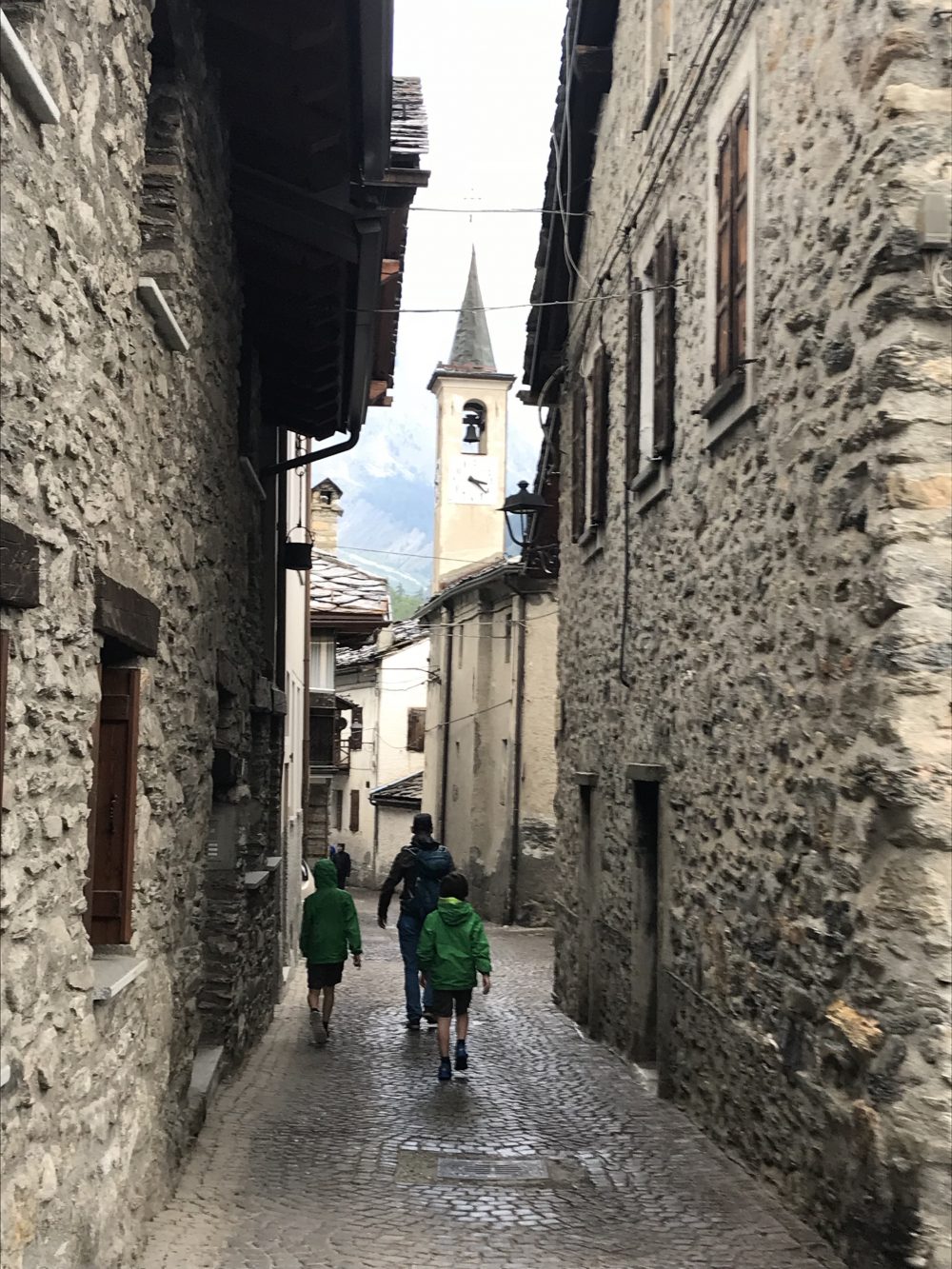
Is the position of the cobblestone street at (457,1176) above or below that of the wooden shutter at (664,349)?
below

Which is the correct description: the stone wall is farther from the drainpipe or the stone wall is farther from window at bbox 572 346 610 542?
the drainpipe

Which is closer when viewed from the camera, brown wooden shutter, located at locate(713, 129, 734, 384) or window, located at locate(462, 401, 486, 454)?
brown wooden shutter, located at locate(713, 129, 734, 384)

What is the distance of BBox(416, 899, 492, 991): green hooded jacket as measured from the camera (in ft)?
28.2

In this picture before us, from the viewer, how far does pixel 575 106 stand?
38.8 ft

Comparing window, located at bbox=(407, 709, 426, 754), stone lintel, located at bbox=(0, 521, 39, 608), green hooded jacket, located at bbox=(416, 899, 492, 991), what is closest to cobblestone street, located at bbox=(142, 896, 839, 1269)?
green hooded jacket, located at bbox=(416, 899, 492, 991)

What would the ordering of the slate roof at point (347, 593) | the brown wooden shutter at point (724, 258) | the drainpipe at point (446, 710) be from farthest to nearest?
the drainpipe at point (446, 710)
the slate roof at point (347, 593)
the brown wooden shutter at point (724, 258)

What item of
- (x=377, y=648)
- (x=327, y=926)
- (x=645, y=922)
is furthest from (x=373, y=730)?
(x=645, y=922)

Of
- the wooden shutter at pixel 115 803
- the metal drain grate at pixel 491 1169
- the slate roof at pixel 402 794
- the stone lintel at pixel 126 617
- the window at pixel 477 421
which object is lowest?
the metal drain grate at pixel 491 1169

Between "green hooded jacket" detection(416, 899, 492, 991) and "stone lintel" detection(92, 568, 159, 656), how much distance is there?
13.1ft

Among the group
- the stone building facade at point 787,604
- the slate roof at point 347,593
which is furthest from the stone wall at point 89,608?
the slate roof at point 347,593

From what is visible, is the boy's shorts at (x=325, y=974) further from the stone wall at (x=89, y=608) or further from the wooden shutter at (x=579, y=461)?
the wooden shutter at (x=579, y=461)

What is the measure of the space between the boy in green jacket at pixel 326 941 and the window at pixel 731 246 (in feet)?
16.1

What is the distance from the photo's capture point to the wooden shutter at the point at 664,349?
8.41m

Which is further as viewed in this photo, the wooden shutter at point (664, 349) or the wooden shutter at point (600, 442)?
the wooden shutter at point (600, 442)
